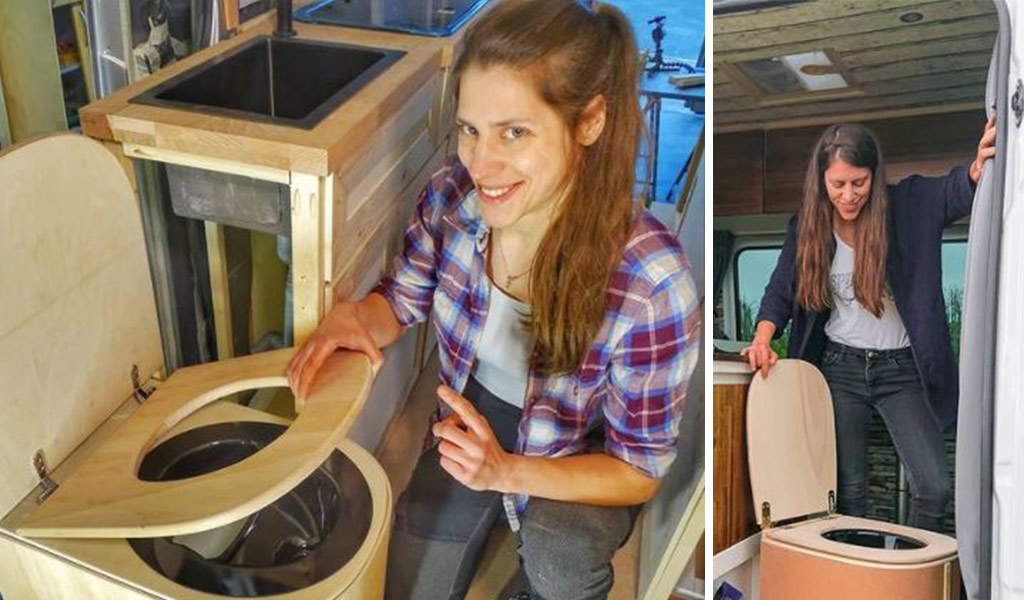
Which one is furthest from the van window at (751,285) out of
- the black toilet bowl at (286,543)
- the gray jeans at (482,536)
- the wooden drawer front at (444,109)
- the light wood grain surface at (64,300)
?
the light wood grain surface at (64,300)

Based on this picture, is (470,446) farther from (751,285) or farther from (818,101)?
(818,101)

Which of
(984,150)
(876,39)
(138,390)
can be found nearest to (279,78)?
(138,390)

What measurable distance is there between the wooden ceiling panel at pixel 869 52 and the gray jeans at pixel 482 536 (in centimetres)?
42

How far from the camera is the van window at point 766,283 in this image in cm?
100

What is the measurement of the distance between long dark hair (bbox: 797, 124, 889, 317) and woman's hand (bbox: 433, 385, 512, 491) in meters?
0.36

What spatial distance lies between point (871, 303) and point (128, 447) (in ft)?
2.71

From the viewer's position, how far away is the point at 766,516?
1.06 metres

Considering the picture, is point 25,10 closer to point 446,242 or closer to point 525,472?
point 446,242

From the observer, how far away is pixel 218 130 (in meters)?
0.95

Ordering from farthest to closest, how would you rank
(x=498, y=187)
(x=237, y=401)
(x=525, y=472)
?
1. (x=237, y=401)
2. (x=525, y=472)
3. (x=498, y=187)

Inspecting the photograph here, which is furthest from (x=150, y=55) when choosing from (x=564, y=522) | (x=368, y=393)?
(x=564, y=522)

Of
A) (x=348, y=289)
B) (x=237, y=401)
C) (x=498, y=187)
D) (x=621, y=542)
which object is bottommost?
(x=621, y=542)

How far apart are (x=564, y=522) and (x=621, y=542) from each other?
0.21ft

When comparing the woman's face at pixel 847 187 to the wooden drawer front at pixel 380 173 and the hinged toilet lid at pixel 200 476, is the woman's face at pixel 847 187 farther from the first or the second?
the hinged toilet lid at pixel 200 476
